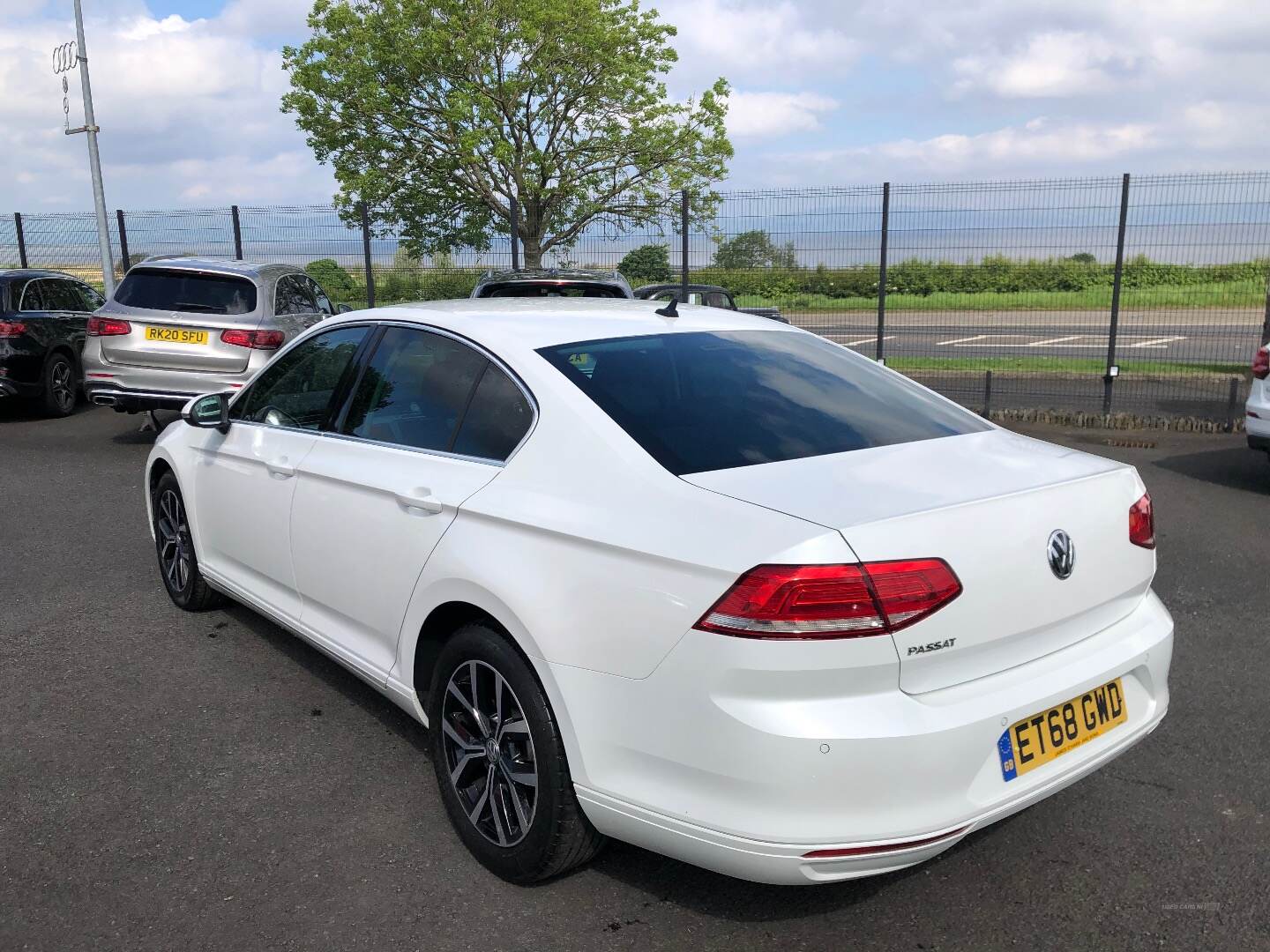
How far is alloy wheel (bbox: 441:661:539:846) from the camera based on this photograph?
2.93m

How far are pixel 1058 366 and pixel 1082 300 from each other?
13.1ft

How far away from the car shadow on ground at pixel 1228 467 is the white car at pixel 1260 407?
46 centimetres

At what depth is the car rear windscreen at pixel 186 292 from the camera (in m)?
9.79

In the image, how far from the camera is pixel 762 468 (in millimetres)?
2752

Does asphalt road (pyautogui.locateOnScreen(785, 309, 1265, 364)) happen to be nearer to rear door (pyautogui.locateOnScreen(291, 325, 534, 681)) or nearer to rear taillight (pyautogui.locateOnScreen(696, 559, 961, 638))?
rear door (pyautogui.locateOnScreen(291, 325, 534, 681))

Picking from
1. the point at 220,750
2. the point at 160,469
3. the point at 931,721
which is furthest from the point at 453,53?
the point at 931,721

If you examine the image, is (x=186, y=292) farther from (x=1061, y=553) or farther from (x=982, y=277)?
(x=1061, y=553)

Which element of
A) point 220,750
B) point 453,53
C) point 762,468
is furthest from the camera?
point 453,53

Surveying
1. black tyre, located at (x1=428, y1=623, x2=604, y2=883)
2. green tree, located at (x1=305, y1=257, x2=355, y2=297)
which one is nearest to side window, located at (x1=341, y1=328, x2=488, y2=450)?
black tyre, located at (x1=428, y1=623, x2=604, y2=883)

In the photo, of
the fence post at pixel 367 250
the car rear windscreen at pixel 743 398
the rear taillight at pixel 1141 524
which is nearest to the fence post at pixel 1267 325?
the car rear windscreen at pixel 743 398

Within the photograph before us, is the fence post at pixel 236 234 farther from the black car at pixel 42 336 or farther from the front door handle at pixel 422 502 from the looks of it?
the front door handle at pixel 422 502

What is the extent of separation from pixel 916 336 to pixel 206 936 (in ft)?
37.2

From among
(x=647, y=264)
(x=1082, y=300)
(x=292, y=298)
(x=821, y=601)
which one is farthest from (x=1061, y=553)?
(x=647, y=264)

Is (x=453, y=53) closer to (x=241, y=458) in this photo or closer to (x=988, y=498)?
(x=241, y=458)
